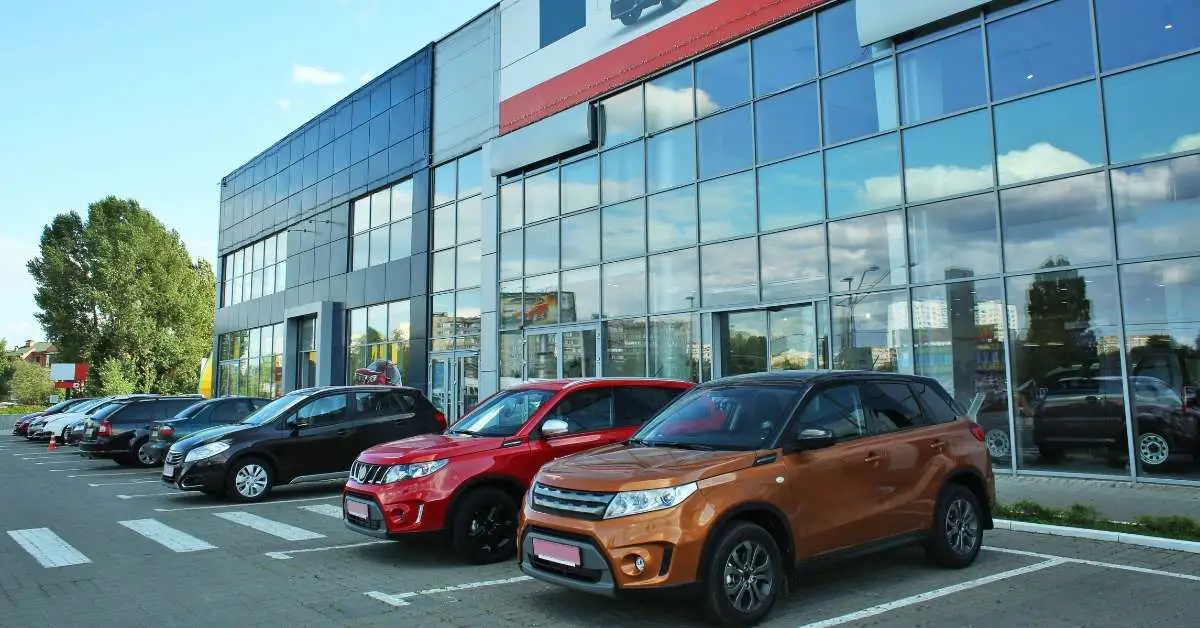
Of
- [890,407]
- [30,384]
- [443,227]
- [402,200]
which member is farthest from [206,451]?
[30,384]

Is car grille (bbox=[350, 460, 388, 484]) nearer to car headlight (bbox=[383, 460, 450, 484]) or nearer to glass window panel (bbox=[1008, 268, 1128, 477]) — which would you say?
car headlight (bbox=[383, 460, 450, 484])

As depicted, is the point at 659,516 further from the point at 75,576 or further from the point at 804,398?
the point at 75,576

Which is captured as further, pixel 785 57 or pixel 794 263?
pixel 785 57

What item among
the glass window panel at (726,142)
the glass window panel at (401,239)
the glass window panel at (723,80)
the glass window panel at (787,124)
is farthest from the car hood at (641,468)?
the glass window panel at (401,239)

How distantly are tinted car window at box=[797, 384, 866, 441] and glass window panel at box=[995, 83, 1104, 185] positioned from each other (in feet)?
25.5

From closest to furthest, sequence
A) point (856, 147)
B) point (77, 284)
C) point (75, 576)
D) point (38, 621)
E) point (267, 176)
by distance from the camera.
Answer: point (38, 621) → point (75, 576) → point (856, 147) → point (267, 176) → point (77, 284)

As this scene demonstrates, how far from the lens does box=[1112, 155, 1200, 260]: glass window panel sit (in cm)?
1071

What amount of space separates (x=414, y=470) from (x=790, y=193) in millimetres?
10341

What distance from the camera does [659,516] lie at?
16.3ft

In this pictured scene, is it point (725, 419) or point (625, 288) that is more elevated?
point (625, 288)

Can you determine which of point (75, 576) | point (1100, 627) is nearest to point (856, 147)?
point (1100, 627)

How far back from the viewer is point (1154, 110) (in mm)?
11086

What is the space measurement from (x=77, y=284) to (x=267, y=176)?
2516 cm

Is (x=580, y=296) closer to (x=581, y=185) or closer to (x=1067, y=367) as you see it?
(x=581, y=185)
